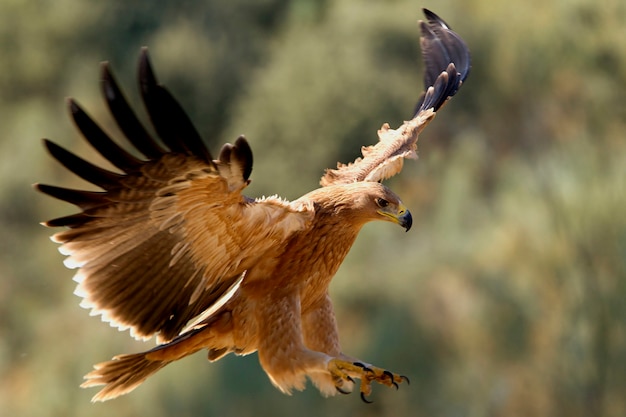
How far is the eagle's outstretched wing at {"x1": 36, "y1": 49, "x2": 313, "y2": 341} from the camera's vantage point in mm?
6461

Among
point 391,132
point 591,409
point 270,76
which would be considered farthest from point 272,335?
point 270,76

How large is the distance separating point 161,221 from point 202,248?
0.31m

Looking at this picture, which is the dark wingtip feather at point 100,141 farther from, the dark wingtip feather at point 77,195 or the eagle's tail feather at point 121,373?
the eagle's tail feather at point 121,373

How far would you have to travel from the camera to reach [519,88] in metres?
37.2

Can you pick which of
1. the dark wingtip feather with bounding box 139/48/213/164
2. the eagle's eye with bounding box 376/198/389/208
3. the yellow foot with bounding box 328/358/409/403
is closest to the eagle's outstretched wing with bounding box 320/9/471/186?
the eagle's eye with bounding box 376/198/389/208

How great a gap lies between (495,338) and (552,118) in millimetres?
9043

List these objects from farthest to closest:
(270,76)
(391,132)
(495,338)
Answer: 1. (270,76)
2. (495,338)
3. (391,132)

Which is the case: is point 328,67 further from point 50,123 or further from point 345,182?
point 345,182

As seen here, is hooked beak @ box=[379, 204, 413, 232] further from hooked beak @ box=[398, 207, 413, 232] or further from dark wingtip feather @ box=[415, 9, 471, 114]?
dark wingtip feather @ box=[415, 9, 471, 114]

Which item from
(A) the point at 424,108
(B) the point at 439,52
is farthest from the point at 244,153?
(B) the point at 439,52

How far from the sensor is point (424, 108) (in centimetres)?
880

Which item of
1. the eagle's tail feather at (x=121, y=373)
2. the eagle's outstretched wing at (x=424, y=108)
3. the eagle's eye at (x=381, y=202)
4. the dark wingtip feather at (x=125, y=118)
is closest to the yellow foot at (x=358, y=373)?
the eagle's eye at (x=381, y=202)

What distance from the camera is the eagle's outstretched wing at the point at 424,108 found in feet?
26.8

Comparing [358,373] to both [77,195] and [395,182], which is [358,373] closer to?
[77,195]
